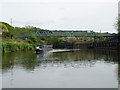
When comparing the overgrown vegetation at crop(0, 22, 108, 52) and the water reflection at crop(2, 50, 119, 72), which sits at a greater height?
the overgrown vegetation at crop(0, 22, 108, 52)

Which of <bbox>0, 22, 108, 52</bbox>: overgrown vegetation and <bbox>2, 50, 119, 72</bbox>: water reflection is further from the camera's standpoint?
<bbox>0, 22, 108, 52</bbox>: overgrown vegetation

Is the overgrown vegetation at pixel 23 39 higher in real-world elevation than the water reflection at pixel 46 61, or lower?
higher

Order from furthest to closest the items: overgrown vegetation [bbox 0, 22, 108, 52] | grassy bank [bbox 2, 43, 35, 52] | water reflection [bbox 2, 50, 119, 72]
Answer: overgrown vegetation [bbox 0, 22, 108, 52] → grassy bank [bbox 2, 43, 35, 52] → water reflection [bbox 2, 50, 119, 72]

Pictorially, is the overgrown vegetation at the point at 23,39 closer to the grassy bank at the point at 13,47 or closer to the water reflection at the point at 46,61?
the grassy bank at the point at 13,47

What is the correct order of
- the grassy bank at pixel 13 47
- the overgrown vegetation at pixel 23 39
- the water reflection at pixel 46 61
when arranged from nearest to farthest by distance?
1. the water reflection at pixel 46 61
2. the grassy bank at pixel 13 47
3. the overgrown vegetation at pixel 23 39

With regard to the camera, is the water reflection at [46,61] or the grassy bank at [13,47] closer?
the water reflection at [46,61]

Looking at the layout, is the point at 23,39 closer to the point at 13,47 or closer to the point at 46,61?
the point at 13,47

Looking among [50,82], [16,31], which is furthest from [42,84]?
[16,31]

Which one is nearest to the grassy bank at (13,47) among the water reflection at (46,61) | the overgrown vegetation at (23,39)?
the overgrown vegetation at (23,39)

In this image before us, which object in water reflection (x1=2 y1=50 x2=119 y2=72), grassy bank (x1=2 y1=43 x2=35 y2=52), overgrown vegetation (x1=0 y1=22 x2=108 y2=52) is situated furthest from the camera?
overgrown vegetation (x1=0 y1=22 x2=108 y2=52)

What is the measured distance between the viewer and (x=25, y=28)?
384 ft

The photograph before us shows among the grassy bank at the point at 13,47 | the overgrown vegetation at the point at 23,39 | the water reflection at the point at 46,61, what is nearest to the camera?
the water reflection at the point at 46,61

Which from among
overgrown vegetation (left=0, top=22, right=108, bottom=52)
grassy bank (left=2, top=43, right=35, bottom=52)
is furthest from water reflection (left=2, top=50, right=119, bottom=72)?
overgrown vegetation (left=0, top=22, right=108, bottom=52)

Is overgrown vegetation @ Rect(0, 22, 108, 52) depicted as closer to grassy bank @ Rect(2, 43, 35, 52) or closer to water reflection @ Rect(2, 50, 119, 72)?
grassy bank @ Rect(2, 43, 35, 52)
